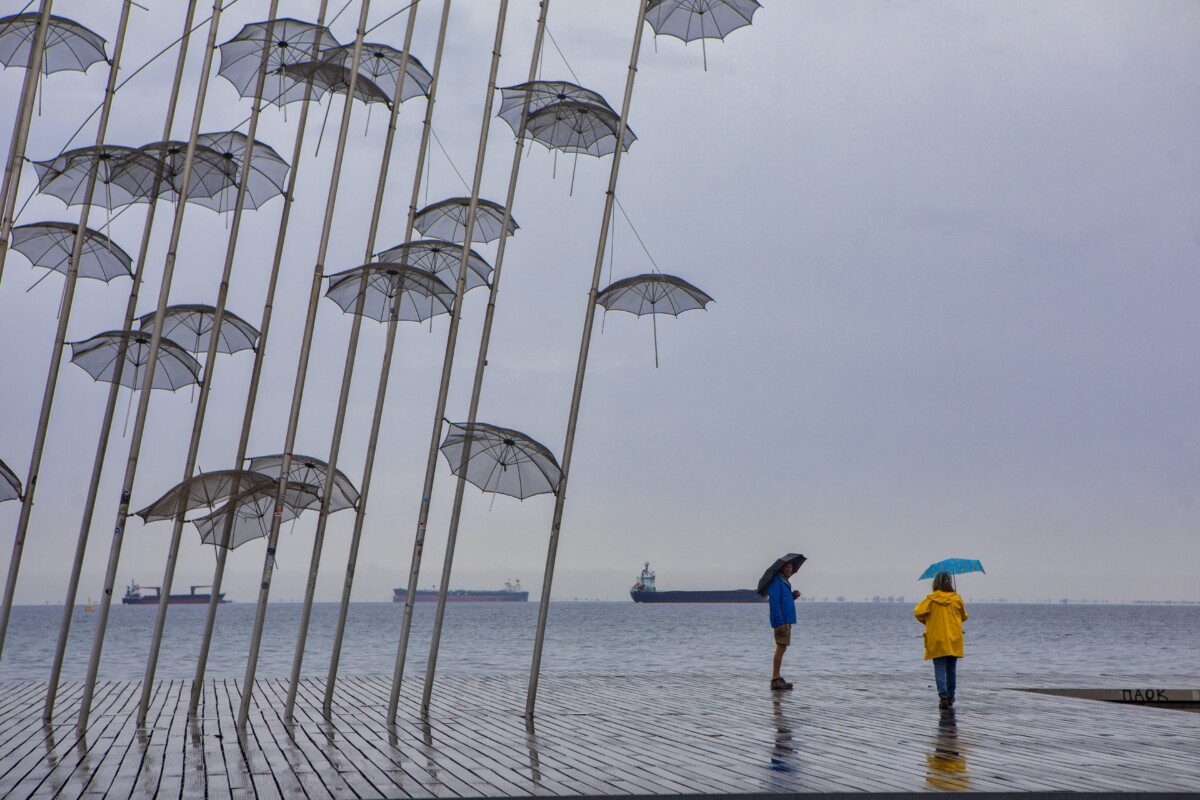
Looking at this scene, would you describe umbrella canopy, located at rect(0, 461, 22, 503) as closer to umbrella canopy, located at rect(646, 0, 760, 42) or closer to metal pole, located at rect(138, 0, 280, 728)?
metal pole, located at rect(138, 0, 280, 728)

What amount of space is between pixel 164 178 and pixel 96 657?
5268 millimetres

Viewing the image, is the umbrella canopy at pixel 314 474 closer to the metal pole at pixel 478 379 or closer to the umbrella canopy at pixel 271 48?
the metal pole at pixel 478 379

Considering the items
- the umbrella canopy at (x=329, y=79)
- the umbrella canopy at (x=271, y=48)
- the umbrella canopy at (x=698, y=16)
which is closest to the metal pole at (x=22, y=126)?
the umbrella canopy at (x=329, y=79)

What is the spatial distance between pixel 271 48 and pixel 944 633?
402 inches

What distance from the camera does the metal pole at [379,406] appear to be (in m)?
11.0

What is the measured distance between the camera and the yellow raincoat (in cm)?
1182

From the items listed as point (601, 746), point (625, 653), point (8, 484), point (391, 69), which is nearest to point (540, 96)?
point (391, 69)

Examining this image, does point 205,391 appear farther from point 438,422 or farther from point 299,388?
point 438,422

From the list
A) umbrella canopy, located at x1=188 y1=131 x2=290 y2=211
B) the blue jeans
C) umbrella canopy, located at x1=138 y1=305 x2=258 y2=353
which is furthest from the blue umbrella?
umbrella canopy, located at x1=188 y1=131 x2=290 y2=211

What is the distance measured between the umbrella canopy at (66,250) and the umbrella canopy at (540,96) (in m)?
4.97

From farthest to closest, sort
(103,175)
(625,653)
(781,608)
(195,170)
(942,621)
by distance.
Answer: (625,653) < (781,608) < (942,621) < (195,170) < (103,175)

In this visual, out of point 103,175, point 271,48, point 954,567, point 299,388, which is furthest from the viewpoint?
point 954,567

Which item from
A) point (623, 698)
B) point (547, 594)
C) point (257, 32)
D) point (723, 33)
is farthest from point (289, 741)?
point (723, 33)

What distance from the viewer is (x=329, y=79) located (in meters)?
11.7
